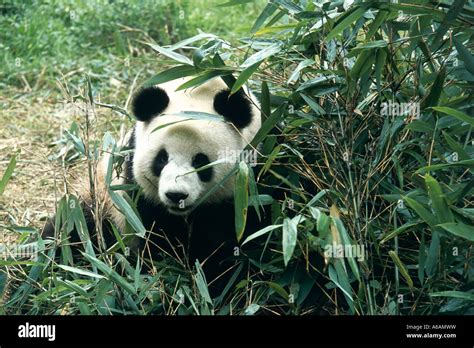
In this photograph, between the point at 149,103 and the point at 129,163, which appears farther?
the point at 129,163

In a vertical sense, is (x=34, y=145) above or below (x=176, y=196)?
below

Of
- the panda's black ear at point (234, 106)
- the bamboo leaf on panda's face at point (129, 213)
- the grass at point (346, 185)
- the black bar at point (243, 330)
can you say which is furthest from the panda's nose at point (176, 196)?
the black bar at point (243, 330)

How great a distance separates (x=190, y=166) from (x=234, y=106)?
32 centimetres

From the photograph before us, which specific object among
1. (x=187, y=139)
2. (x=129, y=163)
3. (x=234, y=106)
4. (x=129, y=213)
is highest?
(x=234, y=106)

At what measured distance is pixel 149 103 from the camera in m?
3.73

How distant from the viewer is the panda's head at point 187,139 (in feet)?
11.6

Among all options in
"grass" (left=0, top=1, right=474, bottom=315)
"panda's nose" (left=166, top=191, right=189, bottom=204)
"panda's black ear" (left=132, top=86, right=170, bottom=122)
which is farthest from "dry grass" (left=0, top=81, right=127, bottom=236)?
"panda's nose" (left=166, top=191, right=189, bottom=204)

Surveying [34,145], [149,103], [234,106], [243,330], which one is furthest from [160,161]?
[34,145]

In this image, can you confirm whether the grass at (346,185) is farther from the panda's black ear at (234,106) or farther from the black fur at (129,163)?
the black fur at (129,163)

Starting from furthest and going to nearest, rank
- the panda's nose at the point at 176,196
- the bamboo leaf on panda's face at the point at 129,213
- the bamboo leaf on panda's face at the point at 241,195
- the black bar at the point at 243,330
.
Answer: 1. the panda's nose at the point at 176,196
2. the bamboo leaf on panda's face at the point at 129,213
3. the bamboo leaf on panda's face at the point at 241,195
4. the black bar at the point at 243,330

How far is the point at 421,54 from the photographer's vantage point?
349 cm

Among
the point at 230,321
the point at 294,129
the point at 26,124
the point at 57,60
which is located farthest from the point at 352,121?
the point at 57,60

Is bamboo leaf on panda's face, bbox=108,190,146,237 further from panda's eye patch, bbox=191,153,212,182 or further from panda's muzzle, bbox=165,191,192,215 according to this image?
panda's eye patch, bbox=191,153,212,182

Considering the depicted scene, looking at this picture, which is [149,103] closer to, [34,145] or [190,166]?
[190,166]
